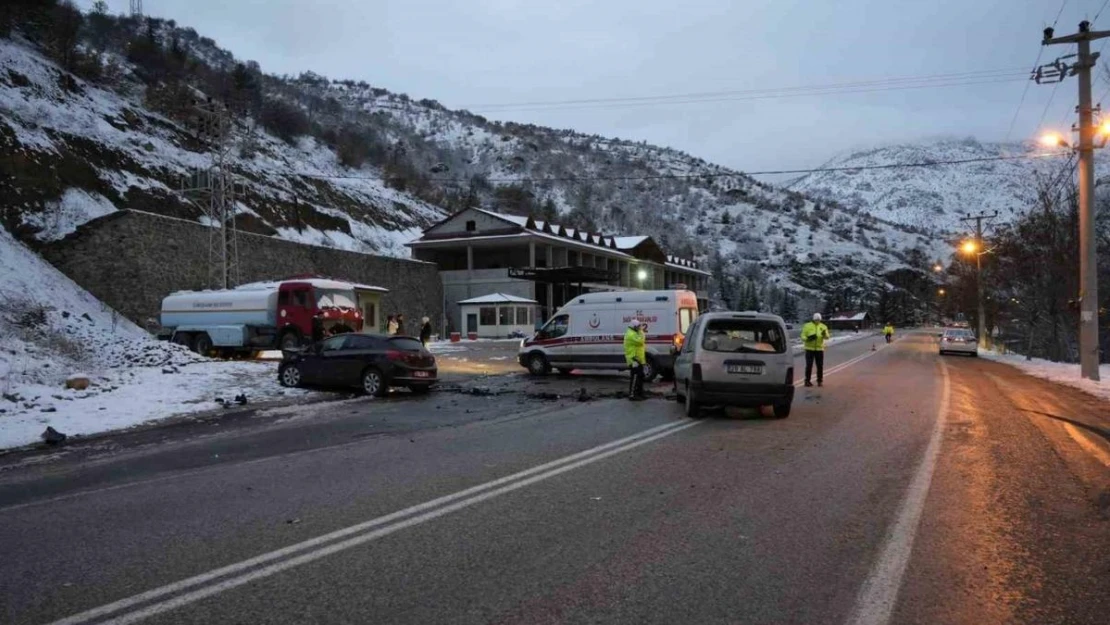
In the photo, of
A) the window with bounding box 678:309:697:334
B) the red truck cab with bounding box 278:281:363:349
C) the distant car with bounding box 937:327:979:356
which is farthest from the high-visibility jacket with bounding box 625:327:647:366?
the distant car with bounding box 937:327:979:356

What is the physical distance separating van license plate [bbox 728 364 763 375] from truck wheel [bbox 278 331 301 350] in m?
18.1

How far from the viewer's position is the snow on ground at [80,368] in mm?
12148

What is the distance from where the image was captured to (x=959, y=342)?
36.5 m

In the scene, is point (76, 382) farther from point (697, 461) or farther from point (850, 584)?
point (850, 584)

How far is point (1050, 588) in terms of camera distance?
4.15m

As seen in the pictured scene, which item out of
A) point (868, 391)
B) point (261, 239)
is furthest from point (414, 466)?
point (261, 239)

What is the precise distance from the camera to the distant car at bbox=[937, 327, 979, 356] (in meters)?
36.2

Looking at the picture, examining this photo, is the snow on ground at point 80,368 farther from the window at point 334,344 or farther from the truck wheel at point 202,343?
the truck wheel at point 202,343

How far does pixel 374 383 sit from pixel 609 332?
23.2 ft

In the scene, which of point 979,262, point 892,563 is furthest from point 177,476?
point 979,262

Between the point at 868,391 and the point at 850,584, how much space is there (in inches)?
527

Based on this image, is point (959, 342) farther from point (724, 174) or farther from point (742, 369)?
point (742, 369)

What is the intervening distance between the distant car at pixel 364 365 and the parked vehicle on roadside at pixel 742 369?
7.21 metres

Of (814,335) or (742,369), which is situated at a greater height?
(814,335)
